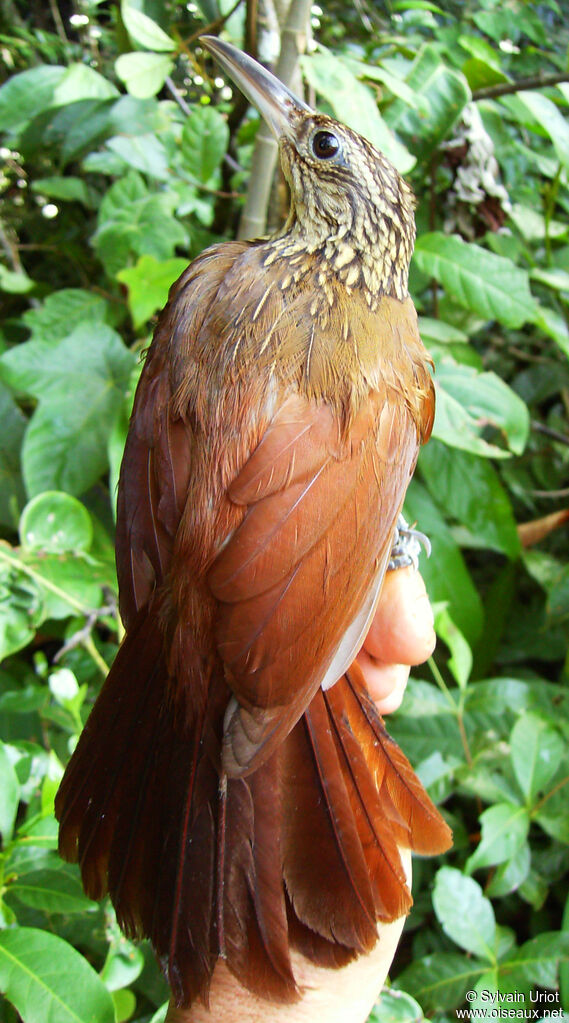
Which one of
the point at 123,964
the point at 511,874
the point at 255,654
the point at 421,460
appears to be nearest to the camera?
the point at 255,654

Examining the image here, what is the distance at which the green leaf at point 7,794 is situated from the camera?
1.02 meters

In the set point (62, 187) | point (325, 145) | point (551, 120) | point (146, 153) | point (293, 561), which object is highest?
point (551, 120)

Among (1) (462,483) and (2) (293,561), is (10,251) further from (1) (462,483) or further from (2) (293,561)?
(2) (293,561)

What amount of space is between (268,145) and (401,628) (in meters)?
1.12

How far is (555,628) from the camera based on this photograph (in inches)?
86.4

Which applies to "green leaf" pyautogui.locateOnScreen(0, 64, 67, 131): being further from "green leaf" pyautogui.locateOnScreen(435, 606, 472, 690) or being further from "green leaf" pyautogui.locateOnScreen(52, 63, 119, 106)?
"green leaf" pyautogui.locateOnScreen(435, 606, 472, 690)

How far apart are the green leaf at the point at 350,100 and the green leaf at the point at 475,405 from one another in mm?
491

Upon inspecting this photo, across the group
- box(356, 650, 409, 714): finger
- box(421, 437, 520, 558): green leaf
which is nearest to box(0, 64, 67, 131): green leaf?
box(421, 437, 520, 558): green leaf

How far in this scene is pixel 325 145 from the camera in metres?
1.11

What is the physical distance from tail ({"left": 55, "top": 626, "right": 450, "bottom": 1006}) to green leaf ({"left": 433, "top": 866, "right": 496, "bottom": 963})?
0.38 meters

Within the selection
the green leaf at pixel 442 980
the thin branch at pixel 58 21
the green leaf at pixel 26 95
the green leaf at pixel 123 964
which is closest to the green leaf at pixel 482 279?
the green leaf at pixel 26 95

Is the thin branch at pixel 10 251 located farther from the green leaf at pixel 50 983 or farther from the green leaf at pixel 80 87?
the green leaf at pixel 50 983

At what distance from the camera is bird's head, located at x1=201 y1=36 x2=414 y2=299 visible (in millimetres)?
1103

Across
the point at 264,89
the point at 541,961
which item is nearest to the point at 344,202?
the point at 264,89
